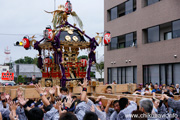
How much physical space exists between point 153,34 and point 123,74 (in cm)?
568

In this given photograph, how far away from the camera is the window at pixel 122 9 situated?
2343 cm

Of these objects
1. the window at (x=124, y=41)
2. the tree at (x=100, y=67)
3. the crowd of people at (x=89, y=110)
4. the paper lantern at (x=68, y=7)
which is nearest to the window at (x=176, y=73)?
the window at (x=124, y=41)

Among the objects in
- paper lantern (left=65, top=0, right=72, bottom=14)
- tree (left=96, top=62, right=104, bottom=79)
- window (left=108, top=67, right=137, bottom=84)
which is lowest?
window (left=108, top=67, right=137, bottom=84)

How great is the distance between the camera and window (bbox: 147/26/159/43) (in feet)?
66.1

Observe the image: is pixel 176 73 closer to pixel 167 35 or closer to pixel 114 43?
pixel 167 35

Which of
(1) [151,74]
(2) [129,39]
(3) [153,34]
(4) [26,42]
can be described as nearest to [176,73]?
(1) [151,74]

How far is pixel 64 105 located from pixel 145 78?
17.8 m

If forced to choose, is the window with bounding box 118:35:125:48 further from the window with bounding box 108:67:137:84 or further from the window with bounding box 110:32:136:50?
the window with bounding box 108:67:137:84

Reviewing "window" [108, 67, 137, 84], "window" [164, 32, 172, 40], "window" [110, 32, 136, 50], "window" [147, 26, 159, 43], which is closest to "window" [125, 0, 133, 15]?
"window" [110, 32, 136, 50]

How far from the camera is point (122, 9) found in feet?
83.6

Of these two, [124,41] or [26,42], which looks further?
[124,41]

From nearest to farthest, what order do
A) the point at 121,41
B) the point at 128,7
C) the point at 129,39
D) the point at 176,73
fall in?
the point at 176,73
the point at 129,39
the point at 128,7
the point at 121,41

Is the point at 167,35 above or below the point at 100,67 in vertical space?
above

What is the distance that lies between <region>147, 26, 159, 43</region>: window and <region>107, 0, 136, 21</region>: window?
11.6 ft
